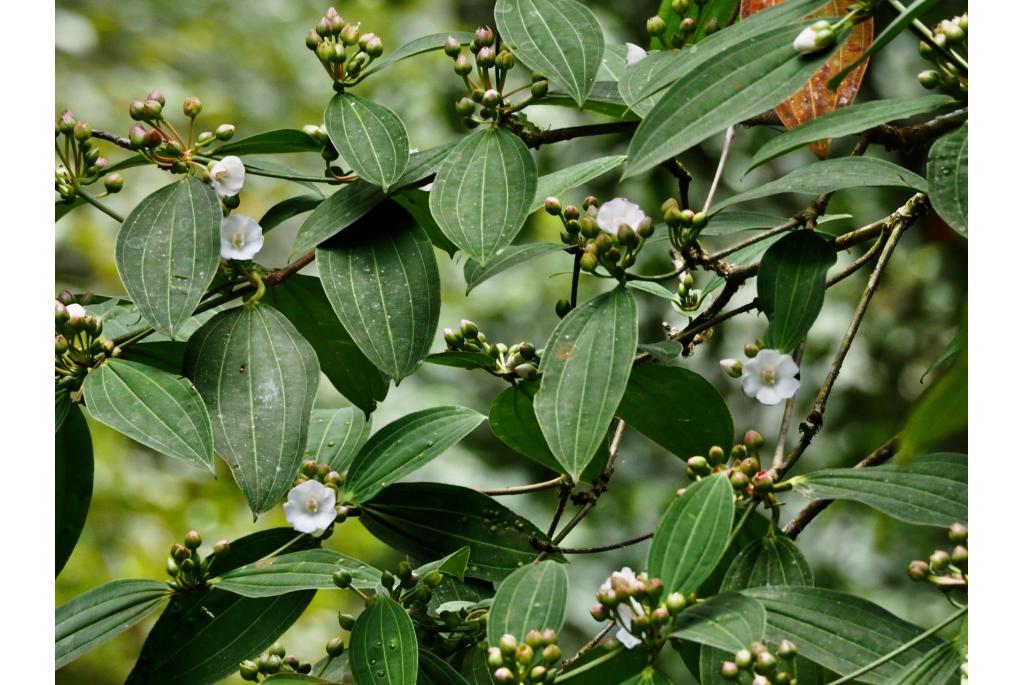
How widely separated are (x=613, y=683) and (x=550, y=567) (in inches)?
3.1

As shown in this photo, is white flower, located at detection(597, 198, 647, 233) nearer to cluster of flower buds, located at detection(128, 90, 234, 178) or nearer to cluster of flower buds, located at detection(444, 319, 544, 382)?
cluster of flower buds, located at detection(444, 319, 544, 382)

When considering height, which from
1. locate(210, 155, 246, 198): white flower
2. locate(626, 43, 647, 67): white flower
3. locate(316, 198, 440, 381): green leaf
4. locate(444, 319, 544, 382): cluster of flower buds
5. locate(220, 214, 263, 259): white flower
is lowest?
locate(444, 319, 544, 382): cluster of flower buds

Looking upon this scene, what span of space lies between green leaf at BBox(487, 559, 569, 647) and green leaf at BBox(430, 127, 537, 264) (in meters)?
0.18

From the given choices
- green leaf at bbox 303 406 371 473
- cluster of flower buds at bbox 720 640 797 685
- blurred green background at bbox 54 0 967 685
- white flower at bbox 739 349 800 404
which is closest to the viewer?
cluster of flower buds at bbox 720 640 797 685

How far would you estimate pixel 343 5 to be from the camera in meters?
2.94

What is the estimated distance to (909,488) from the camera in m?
0.60

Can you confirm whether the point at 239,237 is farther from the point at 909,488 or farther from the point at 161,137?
the point at 909,488

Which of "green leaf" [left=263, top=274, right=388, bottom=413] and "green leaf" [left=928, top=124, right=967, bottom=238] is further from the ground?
"green leaf" [left=928, top=124, right=967, bottom=238]

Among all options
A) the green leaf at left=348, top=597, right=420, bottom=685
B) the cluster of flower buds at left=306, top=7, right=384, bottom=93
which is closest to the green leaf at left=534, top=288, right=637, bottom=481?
the green leaf at left=348, top=597, right=420, bottom=685

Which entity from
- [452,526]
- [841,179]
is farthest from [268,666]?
[841,179]

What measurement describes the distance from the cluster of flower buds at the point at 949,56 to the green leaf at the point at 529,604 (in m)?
0.34

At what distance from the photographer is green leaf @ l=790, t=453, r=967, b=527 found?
0.58 m

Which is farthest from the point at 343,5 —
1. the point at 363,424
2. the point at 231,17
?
the point at 363,424

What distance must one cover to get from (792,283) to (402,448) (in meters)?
0.31
